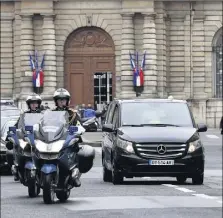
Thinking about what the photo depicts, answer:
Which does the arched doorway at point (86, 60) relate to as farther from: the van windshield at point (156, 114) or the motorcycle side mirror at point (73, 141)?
the motorcycle side mirror at point (73, 141)

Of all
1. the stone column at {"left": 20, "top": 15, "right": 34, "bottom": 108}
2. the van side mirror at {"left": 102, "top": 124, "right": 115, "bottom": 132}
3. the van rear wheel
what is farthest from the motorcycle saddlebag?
the stone column at {"left": 20, "top": 15, "right": 34, "bottom": 108}

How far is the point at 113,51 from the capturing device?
75.6m

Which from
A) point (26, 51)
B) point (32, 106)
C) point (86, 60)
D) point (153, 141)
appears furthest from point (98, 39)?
point (32, 106)

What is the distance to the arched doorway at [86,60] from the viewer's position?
75188 mm

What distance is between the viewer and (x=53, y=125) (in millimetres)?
18594

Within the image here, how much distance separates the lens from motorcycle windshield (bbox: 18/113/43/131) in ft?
61.4

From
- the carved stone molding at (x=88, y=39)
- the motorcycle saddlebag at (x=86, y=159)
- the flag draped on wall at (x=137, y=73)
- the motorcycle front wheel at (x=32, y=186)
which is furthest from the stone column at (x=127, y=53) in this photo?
the motorcycle saddlebag at (x=86, y=159)

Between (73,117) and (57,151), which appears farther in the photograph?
(73,117)

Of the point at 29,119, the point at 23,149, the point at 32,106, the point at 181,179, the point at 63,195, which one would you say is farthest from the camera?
the point at 181,179

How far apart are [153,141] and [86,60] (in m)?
53.5

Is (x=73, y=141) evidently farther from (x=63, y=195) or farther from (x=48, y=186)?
(x=63, y=195)

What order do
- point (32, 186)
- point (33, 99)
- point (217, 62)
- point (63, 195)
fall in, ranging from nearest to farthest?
point (33, 99) < point (63, 195) < point (32, 186) < point (217, 62)

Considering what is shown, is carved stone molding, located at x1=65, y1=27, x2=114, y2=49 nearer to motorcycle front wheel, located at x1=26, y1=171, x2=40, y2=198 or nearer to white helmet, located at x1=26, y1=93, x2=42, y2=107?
motorcycle front wheel, located at x1=26, y1=171, x2=40, y2=198

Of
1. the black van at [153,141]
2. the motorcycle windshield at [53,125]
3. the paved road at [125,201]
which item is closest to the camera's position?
the motorcycle windshield at [53,125]
